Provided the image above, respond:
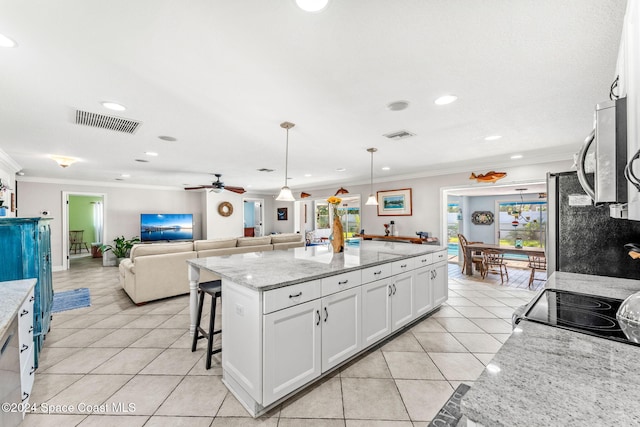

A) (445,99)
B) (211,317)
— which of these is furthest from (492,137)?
(211,317)

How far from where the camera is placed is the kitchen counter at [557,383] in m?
0.55

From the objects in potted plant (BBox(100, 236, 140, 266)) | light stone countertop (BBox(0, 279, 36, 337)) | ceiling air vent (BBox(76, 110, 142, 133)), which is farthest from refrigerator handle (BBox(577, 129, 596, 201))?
potted plant (BBox(100, 236, 140, 266))

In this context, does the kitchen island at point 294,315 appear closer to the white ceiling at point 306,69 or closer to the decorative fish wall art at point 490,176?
the white ceiling at point 306,69

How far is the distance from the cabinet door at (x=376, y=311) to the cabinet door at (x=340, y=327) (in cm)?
8

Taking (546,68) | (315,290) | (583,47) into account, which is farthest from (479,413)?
(546,68)

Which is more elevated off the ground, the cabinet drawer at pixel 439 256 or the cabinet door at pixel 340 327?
the cabinet drawer at pixel 439 256

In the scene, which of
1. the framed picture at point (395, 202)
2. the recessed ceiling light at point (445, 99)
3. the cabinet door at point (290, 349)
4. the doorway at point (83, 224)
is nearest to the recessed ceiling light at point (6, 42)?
the cabinet door at point (290, 349)

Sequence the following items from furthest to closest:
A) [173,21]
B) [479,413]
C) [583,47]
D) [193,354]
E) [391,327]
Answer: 1. [391,327]
2. [193,354]
3. [583,47]
4. [173,21]
5. [479,413]

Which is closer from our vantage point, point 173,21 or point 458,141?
point 173,21

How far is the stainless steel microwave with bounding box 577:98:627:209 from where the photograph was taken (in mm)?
888

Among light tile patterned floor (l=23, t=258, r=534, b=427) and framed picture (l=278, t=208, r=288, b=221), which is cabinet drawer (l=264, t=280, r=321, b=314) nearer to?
light tile patterned floor (l=23, t=258, r=534, b=427)

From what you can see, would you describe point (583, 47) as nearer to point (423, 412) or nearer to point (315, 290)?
point (315, 290)

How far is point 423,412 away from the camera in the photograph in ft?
5.97

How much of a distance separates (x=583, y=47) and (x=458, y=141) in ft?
6.79
